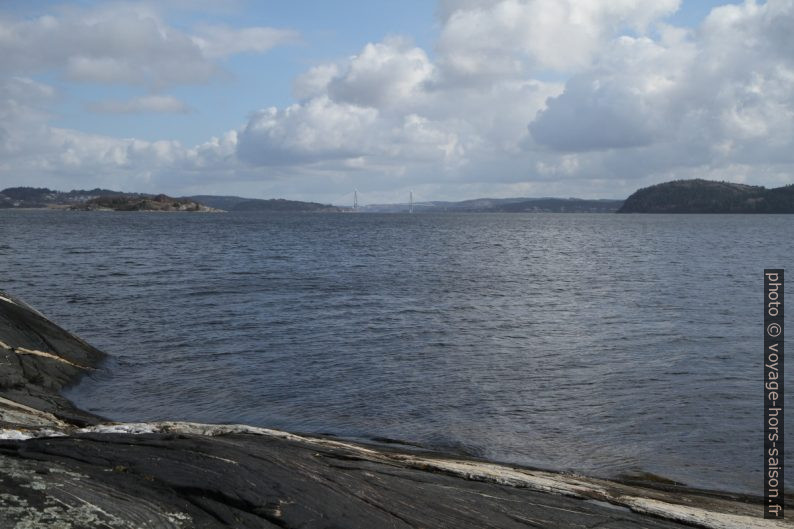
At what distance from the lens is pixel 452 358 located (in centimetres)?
2512

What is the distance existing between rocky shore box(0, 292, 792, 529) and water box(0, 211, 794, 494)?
5.63 metres

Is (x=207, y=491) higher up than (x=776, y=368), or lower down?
higher up

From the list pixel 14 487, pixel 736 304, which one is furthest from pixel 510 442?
pixel 736 304

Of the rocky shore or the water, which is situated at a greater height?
the rocky shore

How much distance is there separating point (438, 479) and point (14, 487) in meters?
5.30

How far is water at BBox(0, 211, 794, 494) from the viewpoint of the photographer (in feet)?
55.6

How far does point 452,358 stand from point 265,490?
17.9 metres

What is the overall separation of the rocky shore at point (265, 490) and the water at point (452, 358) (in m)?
5.63

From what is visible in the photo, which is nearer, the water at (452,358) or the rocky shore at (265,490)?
the rocky shore at (265,490)

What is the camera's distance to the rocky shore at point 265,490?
6910 millimetres

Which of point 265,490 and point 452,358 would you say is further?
point 452,358

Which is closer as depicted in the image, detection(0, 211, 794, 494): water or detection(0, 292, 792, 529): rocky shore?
detection(0, 292, 792, 529): rocky shore

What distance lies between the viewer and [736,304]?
39.1 meters

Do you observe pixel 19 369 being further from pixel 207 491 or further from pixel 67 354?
pixel 207 491
